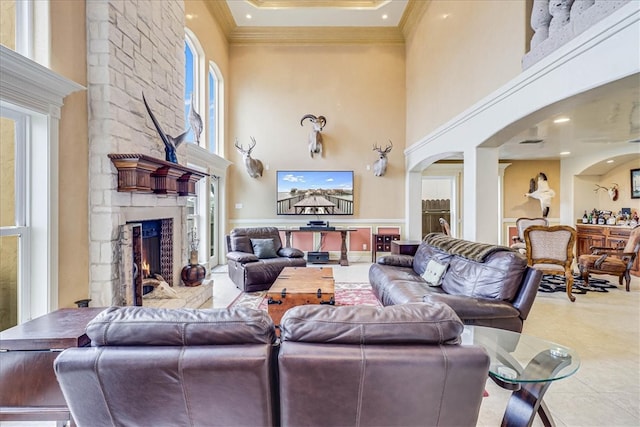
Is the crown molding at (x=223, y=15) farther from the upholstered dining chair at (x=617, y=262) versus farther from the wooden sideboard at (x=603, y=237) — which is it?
the wooden sideboard at (x=603, y=237)

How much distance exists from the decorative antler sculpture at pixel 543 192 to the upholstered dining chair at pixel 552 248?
3524 millimetres

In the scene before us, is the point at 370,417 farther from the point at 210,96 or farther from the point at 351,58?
the point at 351,58

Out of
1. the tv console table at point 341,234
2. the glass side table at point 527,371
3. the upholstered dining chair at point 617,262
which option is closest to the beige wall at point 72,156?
the glass side table at point 527,371

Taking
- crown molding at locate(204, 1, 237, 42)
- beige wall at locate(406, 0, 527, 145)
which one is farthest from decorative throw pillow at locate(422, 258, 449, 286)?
crown molding at locate(204, 1, 237, 42)

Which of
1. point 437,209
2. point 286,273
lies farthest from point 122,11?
point 437,209

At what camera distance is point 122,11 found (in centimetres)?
281

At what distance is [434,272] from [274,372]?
8.62 feet

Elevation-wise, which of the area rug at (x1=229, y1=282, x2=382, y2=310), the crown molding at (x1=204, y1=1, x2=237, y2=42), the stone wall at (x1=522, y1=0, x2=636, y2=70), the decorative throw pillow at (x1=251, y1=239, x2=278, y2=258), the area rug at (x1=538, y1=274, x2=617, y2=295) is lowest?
the area rug at (x1=229, y1=282, x2=382, y2=310)

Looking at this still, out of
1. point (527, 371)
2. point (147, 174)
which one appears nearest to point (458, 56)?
point (527, 371)

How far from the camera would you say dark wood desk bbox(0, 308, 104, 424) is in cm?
147

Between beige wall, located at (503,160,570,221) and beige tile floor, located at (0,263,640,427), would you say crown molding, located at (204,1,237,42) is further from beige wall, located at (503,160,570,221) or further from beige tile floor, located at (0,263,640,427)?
beige wall, located at (503,160,570,221)

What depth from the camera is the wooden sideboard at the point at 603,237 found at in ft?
18.4

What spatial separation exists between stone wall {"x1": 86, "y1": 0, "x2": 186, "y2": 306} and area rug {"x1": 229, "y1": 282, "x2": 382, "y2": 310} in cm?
152

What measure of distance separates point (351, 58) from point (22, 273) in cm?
703
